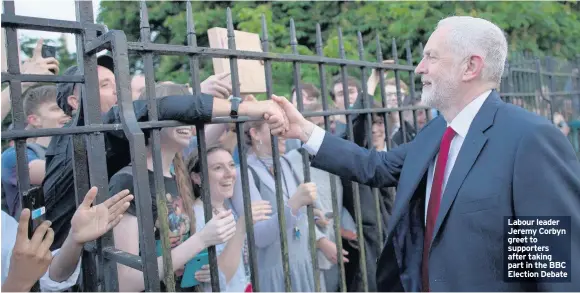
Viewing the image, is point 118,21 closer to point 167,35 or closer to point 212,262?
point 167,35

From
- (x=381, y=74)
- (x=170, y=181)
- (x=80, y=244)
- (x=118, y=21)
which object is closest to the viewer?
(x=80, y=244)

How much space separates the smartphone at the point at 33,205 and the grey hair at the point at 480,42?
1684mm

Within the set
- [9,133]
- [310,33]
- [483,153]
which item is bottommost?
[483,153]

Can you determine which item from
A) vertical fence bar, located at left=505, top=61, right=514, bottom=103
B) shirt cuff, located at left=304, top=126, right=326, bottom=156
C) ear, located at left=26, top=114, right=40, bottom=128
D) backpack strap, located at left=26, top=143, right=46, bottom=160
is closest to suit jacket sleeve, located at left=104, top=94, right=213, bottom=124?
shirt cuff, located at left=304, top=126, right=326, bottom=156

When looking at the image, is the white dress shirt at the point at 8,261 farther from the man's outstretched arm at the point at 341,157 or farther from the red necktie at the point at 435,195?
the red necktie at the point at 435,195

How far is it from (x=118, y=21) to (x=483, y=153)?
32.3 feet

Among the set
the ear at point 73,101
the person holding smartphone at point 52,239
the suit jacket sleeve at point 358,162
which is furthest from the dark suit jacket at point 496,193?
the ear at point 73,101

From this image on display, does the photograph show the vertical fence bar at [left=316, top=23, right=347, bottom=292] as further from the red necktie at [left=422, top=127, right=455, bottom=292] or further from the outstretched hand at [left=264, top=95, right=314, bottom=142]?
the red necktie at [left=422, top=127, right=455, bottom=292]

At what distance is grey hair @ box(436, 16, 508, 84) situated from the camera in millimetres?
2299

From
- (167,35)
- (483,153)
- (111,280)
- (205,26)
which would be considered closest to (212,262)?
(111,280)

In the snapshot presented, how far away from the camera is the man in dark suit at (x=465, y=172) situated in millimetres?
1982

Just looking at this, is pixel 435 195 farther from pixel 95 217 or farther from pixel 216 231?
pixel 95 217

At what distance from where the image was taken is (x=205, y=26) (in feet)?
31.5

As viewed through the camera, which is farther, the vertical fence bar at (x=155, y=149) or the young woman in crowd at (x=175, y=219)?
the young woman in crowd at (x=175, y=219)
